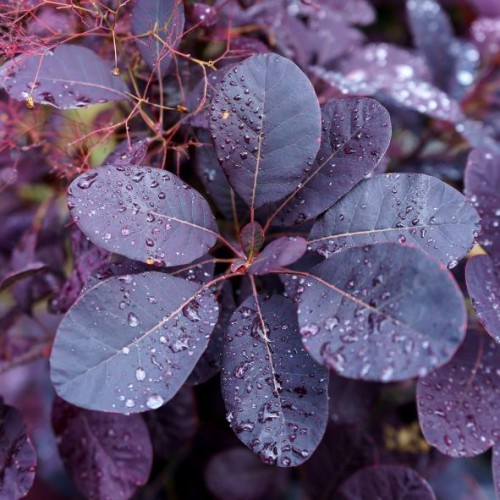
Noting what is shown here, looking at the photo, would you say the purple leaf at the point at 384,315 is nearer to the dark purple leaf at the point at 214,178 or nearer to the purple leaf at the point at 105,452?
the dark purple leaf at the point at 214,178

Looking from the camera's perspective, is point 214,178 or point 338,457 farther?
point 338,457

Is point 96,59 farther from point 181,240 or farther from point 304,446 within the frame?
point 304,446

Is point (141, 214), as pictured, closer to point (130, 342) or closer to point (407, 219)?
point (130, 342)

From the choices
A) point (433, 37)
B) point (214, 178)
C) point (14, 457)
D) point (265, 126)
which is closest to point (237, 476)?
point (14, 457)

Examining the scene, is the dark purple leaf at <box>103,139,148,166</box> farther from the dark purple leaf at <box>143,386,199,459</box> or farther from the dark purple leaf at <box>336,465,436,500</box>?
the dark purple leaf at <box>336,465,436,500</box>

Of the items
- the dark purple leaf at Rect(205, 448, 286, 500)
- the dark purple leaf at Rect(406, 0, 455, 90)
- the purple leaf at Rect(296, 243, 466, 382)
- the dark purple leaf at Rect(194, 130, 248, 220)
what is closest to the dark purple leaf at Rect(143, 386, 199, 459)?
the dark purple leaf at Rect(205, 448, 286, 500)

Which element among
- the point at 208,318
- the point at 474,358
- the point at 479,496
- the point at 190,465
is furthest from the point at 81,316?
the point at 479,496
